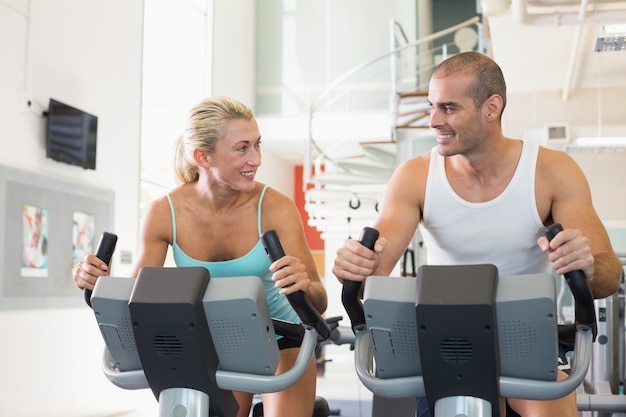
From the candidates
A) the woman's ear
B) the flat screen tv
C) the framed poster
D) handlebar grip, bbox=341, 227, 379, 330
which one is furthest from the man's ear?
the flat screen tv

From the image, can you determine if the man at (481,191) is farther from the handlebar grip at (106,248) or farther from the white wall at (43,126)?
the white wall at (43,126)

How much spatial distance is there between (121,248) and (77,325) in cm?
96

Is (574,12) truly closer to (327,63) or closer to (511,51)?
(511,51)

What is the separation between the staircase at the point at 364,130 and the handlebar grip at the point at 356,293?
736 centimetres

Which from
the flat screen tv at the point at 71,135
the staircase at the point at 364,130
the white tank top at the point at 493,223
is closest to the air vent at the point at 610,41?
the staircase at the point at 364,130

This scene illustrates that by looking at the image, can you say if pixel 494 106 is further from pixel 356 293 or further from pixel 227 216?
pixel 227 216

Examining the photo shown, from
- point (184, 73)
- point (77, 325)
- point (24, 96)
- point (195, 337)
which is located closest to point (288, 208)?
point (195, 337)

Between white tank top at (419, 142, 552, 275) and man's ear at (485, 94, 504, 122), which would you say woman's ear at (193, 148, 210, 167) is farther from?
man's ear at (485, 94, 504, 122)

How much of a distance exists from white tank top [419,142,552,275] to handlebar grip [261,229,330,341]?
44cm

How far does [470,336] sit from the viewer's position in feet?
4.98

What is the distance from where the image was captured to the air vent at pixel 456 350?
154 centimetres

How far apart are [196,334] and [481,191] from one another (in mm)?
818

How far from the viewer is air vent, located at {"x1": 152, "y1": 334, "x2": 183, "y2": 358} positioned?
1721 mm

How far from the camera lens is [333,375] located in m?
8.73
